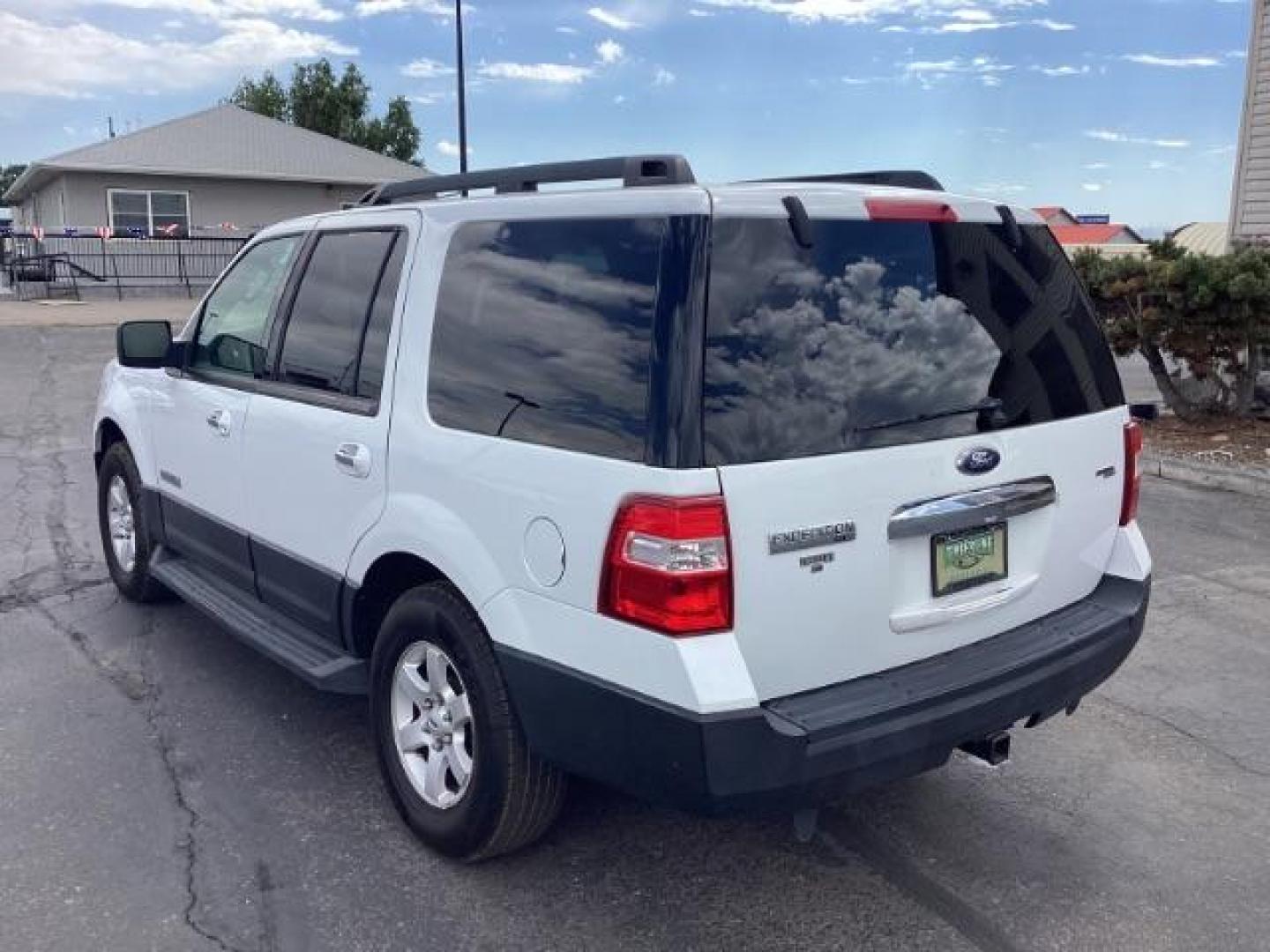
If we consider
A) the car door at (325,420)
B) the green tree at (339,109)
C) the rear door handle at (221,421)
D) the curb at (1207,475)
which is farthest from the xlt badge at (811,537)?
the green tree at (339,109)

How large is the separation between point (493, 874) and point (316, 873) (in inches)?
19.9

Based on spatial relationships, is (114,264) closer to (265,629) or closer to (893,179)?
(265,629)

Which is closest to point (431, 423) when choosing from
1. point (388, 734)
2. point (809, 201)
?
point (388, 734)

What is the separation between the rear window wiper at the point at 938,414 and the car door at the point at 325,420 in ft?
4.78

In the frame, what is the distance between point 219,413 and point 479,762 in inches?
79.7

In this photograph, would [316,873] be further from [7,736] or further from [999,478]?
[999,478]

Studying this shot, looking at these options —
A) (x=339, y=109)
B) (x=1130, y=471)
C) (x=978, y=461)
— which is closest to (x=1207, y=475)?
(x=1130, y=471)

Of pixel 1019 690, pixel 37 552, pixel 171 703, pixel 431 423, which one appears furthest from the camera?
pixel 37 552

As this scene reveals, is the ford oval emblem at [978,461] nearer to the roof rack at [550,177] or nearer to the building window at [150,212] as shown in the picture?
the roof rack at [550,177]

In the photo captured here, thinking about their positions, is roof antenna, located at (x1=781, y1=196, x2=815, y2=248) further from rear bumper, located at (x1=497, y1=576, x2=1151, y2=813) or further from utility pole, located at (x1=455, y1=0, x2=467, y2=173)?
utility pole, located at (x1=455, y1=0, x2=467, y2=173)

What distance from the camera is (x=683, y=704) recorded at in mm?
2545

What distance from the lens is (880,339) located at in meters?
2.91

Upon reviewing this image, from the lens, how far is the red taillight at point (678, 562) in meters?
2.55

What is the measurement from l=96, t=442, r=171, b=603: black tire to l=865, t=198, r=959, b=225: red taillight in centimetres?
373
